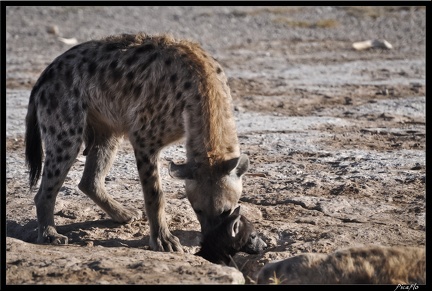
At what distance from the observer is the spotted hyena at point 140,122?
441 cm

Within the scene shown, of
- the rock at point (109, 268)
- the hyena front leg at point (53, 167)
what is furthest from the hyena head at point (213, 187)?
the hyena front leg at point (53, 167)

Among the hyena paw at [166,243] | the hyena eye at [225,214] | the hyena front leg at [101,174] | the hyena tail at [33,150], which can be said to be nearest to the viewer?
the hyena eye at [225,214]

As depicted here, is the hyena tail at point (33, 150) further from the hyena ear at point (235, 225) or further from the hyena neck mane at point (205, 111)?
the hyena ear at point (235, 225)

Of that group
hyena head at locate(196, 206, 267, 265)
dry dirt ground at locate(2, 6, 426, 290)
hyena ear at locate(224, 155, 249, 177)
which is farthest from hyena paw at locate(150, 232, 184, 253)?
hyena ear at locate(224, 155, 249, 177)

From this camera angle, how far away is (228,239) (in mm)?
4379

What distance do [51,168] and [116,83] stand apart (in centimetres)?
59

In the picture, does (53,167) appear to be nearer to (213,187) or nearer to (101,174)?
(101,174)

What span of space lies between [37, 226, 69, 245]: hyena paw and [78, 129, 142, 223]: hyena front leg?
1.26 ft

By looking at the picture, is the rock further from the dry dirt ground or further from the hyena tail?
the hyena tail

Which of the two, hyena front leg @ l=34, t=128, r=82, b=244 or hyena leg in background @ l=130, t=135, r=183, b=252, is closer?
hyena leg in background @ l=130, t=135, r=183, b=252

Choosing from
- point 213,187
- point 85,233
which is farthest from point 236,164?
point 85,233

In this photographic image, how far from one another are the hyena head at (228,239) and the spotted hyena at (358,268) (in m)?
0.44

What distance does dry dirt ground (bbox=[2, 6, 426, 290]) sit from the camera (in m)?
4.27

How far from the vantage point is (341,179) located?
5762mm
